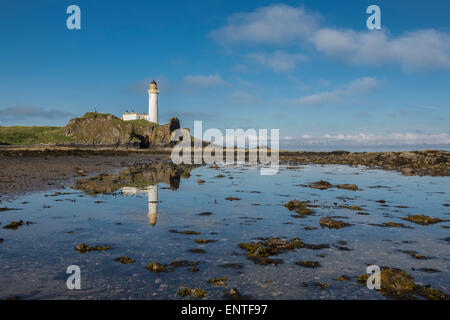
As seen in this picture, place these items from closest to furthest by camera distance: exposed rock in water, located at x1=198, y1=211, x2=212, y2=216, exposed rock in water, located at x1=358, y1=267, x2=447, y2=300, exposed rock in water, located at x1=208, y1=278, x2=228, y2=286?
exposed rock in water, located at x1=358, y1=267, x2=447, y2=300
exposed rock in water, located at x1=208, y1=278, x2=228, y2=286
exposed rock in water, located at x1=198, y1=211, x2=212, y2=216

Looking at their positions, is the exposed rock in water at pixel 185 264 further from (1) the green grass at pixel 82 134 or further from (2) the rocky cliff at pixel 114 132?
(1) the green grass at pixel 82 134

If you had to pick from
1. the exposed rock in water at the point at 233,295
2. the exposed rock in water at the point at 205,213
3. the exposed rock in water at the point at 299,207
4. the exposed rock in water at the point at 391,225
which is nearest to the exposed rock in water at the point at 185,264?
the exposed rock in water at the point at 233,295

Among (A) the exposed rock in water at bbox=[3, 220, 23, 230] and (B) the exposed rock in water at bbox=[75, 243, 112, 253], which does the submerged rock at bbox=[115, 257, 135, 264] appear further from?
(A) the exposed rock in water at bbox=[3, 220, 23, 230]

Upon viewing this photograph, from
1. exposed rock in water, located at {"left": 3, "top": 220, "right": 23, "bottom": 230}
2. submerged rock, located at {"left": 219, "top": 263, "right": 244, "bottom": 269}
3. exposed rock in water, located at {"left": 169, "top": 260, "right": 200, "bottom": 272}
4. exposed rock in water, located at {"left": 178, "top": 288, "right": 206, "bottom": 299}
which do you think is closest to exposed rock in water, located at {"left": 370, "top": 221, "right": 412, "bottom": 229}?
submerged rock, located at {"left": 219, "top": 263, "right": 244, "bottom": 269}

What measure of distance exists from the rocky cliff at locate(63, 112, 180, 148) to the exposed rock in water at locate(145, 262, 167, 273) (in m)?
146

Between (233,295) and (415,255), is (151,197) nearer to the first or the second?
(233,295)

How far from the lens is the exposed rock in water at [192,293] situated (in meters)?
7.58

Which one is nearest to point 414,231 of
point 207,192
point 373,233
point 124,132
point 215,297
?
point 373,233

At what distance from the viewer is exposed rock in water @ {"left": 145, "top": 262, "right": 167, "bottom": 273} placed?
9.02 m

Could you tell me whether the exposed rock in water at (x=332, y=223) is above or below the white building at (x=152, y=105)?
below

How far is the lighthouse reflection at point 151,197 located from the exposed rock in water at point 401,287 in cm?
1007

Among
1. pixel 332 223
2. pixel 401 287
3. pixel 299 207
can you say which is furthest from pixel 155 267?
pixel 299 207

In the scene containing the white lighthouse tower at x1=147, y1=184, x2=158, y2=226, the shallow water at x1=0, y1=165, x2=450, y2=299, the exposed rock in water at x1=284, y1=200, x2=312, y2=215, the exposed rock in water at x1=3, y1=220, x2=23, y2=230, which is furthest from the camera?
the exposed rock in water at x1=284, y1=200, x2=312, y2=215

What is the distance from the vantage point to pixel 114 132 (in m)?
151
